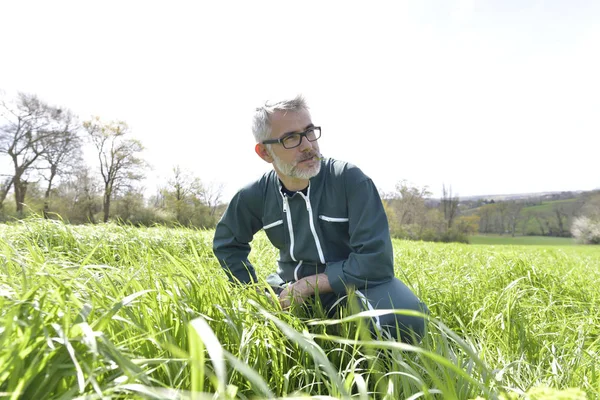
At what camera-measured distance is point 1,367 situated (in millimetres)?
→ 766

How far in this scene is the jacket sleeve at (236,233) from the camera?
98.9 inches

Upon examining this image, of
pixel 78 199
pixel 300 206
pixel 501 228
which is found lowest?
pixel 501 228

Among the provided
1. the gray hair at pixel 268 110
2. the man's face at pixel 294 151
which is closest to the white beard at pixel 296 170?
the man's face at pixel 294 151

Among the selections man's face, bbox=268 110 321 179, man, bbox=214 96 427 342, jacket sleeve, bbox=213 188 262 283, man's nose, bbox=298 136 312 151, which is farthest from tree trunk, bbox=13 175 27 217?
man's nose, bbox=298 136 312 151

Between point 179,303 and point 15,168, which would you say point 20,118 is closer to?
point 15,168

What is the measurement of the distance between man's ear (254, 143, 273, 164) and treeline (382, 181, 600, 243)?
28816 millimetres

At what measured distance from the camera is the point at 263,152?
99.0 inches

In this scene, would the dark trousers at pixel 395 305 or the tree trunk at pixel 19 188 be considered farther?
the tree trunk at pixel 19 188

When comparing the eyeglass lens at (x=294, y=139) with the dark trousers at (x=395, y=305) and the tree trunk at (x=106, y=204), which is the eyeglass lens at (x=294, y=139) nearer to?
the dark trousers at (x=395, y=305)

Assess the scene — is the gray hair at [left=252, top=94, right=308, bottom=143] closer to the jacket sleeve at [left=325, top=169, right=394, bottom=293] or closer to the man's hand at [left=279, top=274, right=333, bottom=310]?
the jacket sleeve at [left=325, top=169, right=394, bottom=293]

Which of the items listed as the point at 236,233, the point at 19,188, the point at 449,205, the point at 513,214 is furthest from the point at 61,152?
the point at 513,214

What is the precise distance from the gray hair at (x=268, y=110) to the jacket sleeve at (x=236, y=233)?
433 millimetres

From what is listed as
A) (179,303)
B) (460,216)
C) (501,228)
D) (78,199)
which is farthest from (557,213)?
(179,303)

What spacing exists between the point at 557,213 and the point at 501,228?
11034 mm
